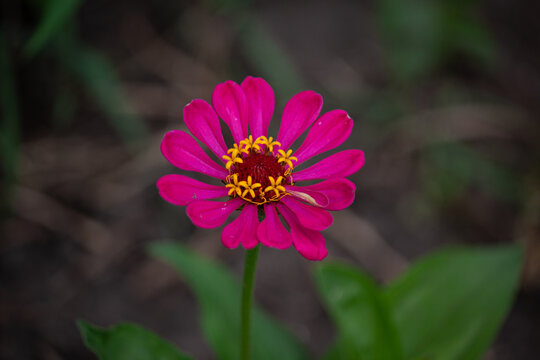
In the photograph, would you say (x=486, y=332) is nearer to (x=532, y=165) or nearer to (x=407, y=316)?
(x=407, y=316)

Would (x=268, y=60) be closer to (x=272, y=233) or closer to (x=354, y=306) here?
(x=354, y=306)

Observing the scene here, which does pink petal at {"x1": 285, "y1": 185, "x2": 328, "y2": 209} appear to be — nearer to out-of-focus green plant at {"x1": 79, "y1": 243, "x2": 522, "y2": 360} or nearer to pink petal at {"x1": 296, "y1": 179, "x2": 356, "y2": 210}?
pink petal at {"x1": 296, "y1": 179, "x2": 356, "y2": 210}

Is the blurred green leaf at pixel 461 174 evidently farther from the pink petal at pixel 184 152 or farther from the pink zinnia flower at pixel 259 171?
the pink petal at pixel 184 152

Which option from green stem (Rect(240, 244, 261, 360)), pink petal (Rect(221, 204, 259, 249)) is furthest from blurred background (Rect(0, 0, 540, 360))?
pink petal (Rect(221, 204, 259, 249))

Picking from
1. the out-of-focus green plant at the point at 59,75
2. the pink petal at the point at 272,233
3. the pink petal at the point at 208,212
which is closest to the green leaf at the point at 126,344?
the pink petal at the point at 208,212

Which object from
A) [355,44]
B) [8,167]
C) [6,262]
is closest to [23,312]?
[6,262]

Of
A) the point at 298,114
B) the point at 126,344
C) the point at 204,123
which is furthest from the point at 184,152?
the point at 126,344
